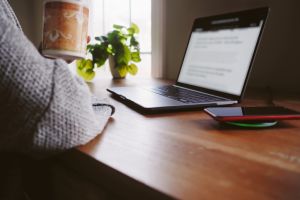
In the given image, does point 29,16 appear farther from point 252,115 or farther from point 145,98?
point 252,115

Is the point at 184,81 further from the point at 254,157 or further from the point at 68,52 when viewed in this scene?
the point at 254,157

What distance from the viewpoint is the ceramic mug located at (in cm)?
60

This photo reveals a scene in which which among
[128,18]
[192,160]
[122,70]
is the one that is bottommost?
[192,160]

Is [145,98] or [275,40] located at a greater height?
[275,40]

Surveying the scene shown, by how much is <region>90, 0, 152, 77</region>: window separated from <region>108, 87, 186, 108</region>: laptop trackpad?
775 millimetres

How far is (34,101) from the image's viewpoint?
0.34 metres

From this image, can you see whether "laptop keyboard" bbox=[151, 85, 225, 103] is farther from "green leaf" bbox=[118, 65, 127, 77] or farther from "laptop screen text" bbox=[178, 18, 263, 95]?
"green leaf" bbox=[118, 65, 127, 77]

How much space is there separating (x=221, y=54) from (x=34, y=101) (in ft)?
1.73

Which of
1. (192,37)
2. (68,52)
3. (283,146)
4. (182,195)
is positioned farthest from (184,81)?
(182,195)

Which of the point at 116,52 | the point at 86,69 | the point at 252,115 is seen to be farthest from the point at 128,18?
the point at 252,115

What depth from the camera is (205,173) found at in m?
0.31

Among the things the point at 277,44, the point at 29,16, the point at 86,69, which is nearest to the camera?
the point at 277,44

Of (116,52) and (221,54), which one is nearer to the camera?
(221,54)

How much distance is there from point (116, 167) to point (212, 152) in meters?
0.11
